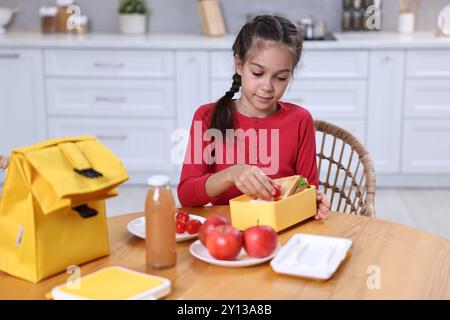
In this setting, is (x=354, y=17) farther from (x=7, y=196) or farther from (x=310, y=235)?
(x=7, y=196)

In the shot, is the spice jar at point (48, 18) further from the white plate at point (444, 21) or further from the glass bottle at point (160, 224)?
the glass bottle at point (160, 224)

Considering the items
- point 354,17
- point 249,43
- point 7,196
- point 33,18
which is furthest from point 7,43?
point 7,196

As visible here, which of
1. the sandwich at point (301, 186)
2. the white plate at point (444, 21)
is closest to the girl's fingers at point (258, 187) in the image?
the sandwich at point (301, 186)

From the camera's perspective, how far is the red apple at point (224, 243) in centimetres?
135

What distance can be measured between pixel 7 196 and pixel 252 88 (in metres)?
0.75

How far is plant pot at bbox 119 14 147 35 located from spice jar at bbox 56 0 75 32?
1.10 ft

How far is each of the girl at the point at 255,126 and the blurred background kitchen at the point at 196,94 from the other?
1.79m

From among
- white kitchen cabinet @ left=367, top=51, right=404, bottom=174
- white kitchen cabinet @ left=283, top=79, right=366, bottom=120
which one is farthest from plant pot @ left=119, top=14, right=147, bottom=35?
white kitchen cabinet @ left=367, top=51, right=404, bottom=174

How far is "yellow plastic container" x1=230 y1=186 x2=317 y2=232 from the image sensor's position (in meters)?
1.51

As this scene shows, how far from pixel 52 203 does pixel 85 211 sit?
0.10 meters

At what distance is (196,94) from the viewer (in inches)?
153

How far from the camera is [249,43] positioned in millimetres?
1889
